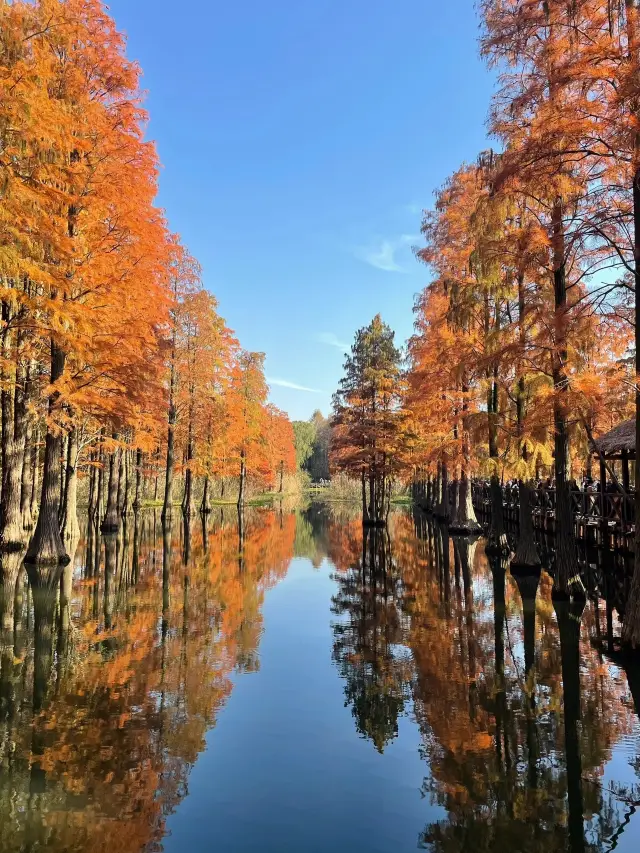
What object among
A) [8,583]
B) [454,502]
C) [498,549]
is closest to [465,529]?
[454,502]

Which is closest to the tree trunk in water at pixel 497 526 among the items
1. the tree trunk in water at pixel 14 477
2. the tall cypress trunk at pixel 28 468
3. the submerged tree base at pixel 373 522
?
the submerged tree base at pixel 373 522

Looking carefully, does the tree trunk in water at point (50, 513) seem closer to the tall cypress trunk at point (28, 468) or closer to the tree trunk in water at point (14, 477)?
the tree trunk in water at point (14, 477)

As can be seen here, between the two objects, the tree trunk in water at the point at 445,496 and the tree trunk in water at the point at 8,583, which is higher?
the tree trunk in water at the point at 445,496

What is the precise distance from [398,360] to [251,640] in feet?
87.3

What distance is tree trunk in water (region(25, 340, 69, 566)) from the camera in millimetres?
15742

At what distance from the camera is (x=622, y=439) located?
55.5ft

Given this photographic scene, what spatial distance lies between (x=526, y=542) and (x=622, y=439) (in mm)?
4365

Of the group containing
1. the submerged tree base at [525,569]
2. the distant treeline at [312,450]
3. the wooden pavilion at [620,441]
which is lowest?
the submerged tree base at [525,569]

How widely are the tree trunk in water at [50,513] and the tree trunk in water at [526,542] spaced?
12606 millimetres

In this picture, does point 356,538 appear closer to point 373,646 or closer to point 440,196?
point 440,196

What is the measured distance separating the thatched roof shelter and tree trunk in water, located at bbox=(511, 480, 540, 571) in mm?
2394

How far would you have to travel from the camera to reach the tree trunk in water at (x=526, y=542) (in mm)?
15578

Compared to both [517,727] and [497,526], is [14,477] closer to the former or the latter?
[497,526]

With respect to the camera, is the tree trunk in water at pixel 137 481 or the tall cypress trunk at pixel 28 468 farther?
the tree trunk in water at pixel 137 481
